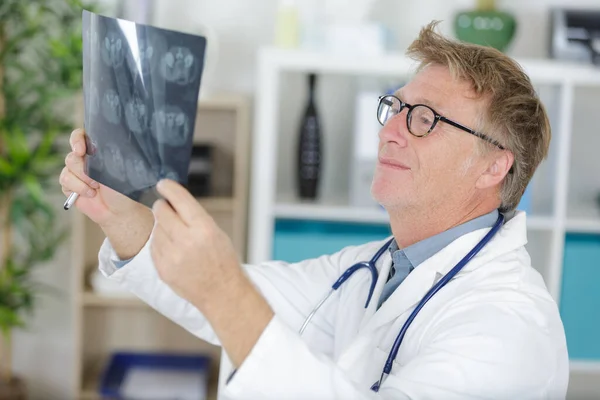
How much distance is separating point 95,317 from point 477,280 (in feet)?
7.06

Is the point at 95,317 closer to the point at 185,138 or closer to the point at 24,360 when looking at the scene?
the point at 24,360

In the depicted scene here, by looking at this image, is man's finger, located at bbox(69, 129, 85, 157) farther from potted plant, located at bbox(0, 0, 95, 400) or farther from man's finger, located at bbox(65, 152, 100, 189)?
potted plant, located at bbox(0, 0, 95, 400)

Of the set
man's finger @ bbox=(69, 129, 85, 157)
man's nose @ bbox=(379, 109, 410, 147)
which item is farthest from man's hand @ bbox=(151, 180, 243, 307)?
man's nose @ bbox=(379, 109, 410, 147)

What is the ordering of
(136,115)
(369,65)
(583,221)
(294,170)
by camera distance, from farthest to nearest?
(294,170) < (583,221) < (369,65) < (136,115)

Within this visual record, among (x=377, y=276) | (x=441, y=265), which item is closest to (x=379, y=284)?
(x=377, y=276)

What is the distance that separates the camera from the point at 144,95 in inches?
50.7

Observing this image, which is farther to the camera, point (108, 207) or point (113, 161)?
point (108, 207)

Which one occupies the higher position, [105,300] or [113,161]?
[113,161]

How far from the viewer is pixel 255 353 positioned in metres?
1.23

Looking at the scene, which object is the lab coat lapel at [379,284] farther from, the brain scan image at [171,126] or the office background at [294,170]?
the office background at [294,170]

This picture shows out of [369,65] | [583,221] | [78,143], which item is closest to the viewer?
[78,143]

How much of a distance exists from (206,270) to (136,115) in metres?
0.28

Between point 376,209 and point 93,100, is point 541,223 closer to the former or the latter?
point 376,209

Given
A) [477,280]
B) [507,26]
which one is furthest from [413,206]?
[507,26]
